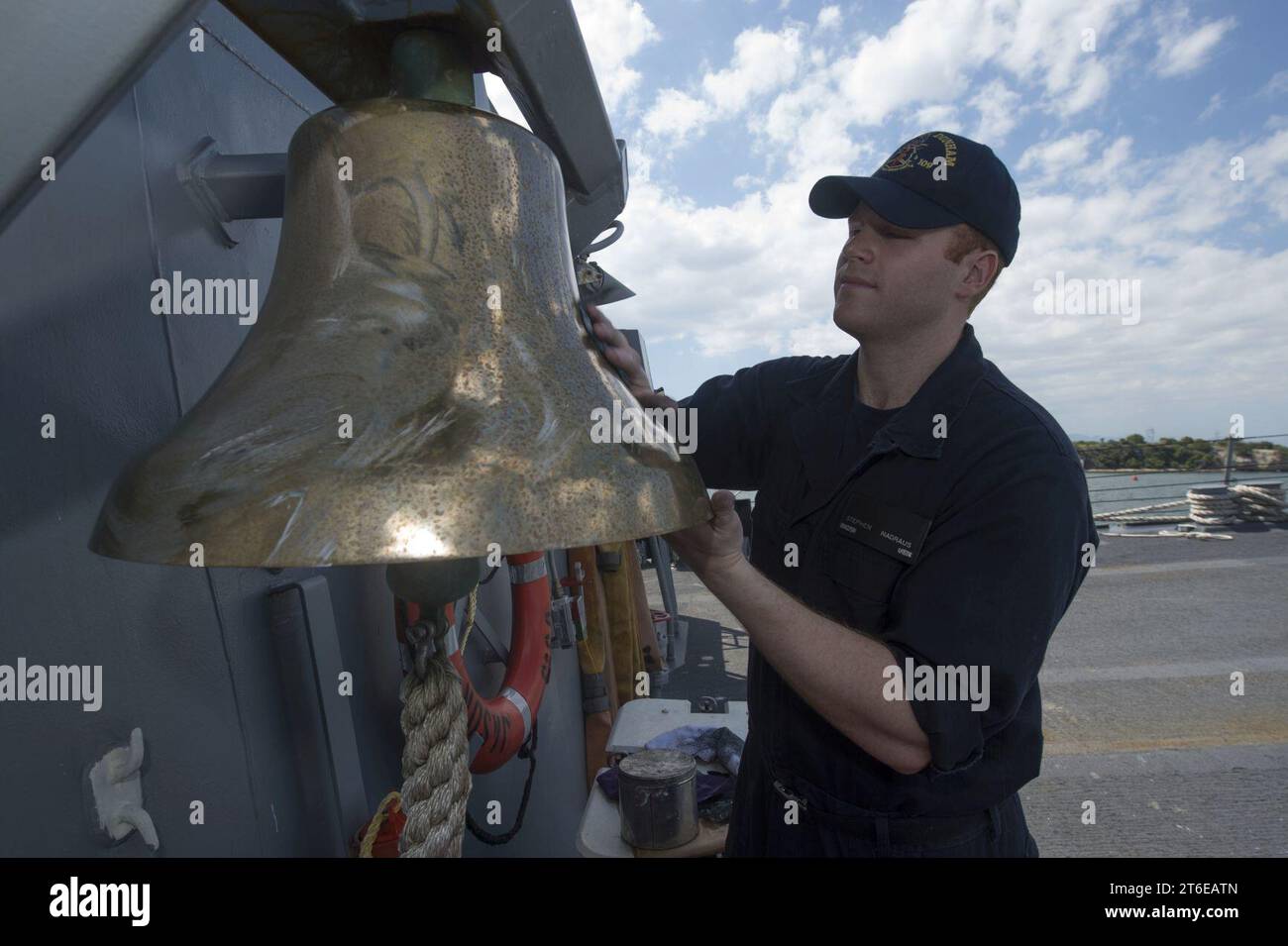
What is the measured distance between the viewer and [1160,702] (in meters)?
5.22

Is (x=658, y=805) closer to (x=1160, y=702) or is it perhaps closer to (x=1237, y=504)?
(x=1160, y=702)

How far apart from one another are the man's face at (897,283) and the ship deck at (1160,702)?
3.10 meters

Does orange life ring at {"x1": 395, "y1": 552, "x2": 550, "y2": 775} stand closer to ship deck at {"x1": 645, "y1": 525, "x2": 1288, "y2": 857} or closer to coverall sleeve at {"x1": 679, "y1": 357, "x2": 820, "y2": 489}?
coverall sleeve at {"x1": 679, "y1": 357, "x2": 820, "y2": 489}

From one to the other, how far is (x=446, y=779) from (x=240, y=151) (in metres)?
1.24

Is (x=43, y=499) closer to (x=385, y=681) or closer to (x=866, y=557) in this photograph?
(x=385, y=681)

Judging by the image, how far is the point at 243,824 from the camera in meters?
1.22

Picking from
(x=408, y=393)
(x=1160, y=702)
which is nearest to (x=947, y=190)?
(x=408, y=393)

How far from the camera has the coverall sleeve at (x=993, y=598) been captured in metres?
1.18

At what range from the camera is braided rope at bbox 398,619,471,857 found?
27.0 inches

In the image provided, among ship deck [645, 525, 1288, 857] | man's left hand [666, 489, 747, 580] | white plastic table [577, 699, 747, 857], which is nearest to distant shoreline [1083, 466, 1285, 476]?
ship deck [645, 525, 1288, 857]

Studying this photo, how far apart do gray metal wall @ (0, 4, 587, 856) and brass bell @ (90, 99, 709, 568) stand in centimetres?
22

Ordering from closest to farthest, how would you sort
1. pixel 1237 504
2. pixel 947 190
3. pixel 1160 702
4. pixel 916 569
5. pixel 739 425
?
pixel 916 569, pixel 947 190, pixel 739 425, pixel 1160 702, pixel 1237 504

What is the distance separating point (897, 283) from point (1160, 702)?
5218 millimetres

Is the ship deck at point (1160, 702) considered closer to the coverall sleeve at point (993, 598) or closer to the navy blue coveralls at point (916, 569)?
the navy blue coveralls at point (916, 569)
